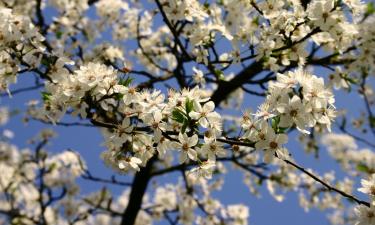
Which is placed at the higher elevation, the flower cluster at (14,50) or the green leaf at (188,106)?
the flower cluster at (14,50)

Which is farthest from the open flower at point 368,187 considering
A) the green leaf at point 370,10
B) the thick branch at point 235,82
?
the green leaf at point 370,10

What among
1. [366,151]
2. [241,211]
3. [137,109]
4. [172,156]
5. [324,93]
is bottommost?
[137,109]

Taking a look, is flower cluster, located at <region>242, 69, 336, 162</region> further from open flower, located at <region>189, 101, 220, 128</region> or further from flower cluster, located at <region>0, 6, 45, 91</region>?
flower cluster, located at <region>0, 6, 45, 91</region>

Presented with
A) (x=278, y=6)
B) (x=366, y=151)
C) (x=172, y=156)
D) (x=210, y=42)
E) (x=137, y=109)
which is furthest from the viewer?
(x=366, y=151)

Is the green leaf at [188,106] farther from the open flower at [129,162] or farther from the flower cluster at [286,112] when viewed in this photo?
the open flower at [129,162]

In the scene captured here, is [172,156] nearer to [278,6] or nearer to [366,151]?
[366,151]

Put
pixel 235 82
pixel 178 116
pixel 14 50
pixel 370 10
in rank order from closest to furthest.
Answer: pixel 178 116, pixel 14 50, pixel 370 10, pixel 235 82

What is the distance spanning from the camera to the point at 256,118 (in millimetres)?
2686

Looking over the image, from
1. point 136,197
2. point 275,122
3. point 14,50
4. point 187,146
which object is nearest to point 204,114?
point 187,146

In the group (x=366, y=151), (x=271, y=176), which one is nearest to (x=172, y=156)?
(x=271, y=176)

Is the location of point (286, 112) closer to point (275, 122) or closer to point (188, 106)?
point (275, 122)

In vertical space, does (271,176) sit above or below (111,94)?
above

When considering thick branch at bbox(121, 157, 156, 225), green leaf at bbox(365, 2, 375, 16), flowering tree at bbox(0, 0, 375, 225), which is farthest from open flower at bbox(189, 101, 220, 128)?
thick branch at bbox(121, 157, 156, 225)

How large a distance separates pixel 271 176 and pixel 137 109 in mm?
5505
